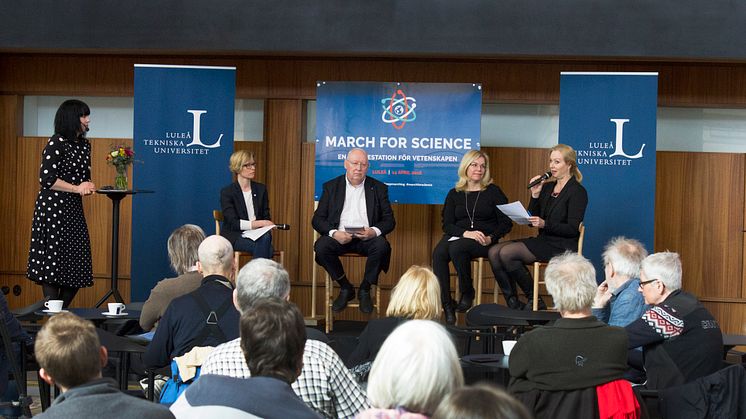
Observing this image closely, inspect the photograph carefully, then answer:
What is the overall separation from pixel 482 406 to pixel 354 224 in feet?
19.8

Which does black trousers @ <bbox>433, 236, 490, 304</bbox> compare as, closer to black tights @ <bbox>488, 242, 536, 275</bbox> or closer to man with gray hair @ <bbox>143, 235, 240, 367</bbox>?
black tights @ <bbox>488, 242, 536, 275</bbox>

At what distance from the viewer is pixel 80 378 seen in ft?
8.42

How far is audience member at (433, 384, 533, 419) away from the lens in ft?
5.52

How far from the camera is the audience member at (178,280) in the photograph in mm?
4758

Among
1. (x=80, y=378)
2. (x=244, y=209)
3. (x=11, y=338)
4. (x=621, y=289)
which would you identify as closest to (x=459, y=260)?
(x=244, y=209)

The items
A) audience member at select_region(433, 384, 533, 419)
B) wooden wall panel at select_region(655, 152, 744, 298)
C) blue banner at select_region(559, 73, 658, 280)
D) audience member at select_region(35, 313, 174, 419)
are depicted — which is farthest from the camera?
wooden wall panel at select_region(655, 152, 744, 298)

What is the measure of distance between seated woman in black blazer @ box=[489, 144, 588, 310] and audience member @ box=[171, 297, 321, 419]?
454cm

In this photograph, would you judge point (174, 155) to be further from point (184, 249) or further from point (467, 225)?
point (184, 249)

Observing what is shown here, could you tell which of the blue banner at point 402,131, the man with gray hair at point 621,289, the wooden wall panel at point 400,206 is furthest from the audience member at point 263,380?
the wooden wall panel at point 400,206

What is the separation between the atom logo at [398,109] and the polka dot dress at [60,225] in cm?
241

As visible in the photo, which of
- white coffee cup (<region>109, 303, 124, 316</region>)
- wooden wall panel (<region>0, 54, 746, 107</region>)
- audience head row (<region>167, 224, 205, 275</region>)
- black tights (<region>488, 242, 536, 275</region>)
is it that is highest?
wooden wall panel (<region>0, 54, 746, 107</region>)

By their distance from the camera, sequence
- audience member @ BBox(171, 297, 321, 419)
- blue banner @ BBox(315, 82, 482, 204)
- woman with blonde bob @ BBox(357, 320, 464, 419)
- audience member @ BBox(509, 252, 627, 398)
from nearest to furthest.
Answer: woman with blonde bob @ BBox(357, 320, 464, 419), audience member @ BBox(171, 297, 321, 419), audience member @ BBox(509, 252, 627, 398), blue banner @ BBox(315, 82, 482, 204)

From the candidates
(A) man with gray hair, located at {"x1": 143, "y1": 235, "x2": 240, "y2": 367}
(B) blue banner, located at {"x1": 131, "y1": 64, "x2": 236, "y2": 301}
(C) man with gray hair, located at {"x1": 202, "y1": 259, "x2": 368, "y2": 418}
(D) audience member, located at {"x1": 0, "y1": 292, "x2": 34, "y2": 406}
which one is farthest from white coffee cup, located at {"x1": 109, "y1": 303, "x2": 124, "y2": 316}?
(B) blue banner, located at {"x1": 131, "y1": 64, "x2": 236, "y2": 301}

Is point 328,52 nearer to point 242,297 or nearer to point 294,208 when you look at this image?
point 294,208
